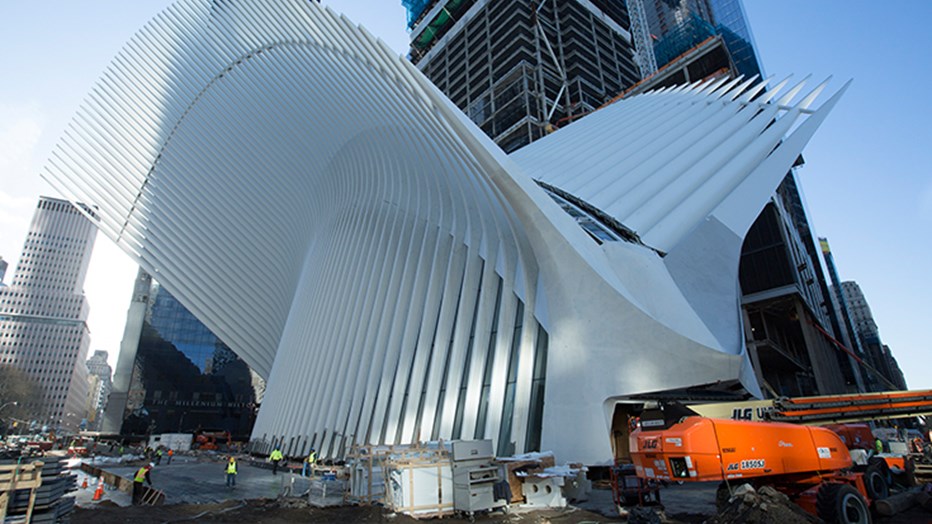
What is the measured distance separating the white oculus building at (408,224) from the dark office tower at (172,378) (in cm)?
4350

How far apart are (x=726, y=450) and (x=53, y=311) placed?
191648mm

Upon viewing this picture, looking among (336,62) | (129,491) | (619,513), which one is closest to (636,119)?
(336,62)

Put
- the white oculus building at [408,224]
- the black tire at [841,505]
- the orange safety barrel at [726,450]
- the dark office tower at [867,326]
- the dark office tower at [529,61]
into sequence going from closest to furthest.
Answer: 1. the black tire at [841,505]
2. the orange safety barrel at [726,450]
3. the white oculus building at [408,224]
4. the dark office tower at [529,61]
5. the dark office tower at [867,326]

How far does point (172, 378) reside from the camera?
69.9m

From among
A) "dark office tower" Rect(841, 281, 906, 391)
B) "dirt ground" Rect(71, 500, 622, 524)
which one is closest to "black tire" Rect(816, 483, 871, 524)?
"dirt ground" Rect(71, 500, 622, 524)

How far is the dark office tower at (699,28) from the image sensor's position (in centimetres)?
6170

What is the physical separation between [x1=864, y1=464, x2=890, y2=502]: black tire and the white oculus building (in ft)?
9.96

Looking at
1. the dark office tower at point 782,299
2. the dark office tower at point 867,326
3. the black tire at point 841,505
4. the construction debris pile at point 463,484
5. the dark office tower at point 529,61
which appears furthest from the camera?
the dark office tower at point 867,326

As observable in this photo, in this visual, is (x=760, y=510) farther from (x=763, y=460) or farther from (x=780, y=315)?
(x=780, y=315)

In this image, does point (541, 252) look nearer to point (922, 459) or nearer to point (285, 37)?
point (922, 459)

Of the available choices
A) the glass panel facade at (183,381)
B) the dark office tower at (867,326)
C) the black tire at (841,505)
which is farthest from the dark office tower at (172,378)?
the dark office tower at (867,326)

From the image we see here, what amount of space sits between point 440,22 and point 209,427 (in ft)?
222

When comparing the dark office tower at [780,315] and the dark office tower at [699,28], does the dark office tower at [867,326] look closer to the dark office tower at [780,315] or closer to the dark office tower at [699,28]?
the dark office tower at [699,28]

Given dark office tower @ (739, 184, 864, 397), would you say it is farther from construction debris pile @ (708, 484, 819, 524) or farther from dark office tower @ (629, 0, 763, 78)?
dark office tower @ (629, 0, 763, 78)
